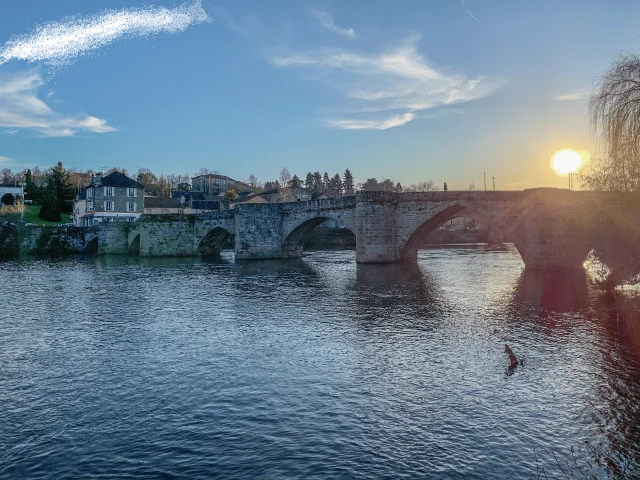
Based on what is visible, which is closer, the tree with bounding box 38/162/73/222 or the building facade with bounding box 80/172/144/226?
the building facade with bounding box 80/172/144/226

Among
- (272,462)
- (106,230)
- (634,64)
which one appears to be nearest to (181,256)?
(106,230)

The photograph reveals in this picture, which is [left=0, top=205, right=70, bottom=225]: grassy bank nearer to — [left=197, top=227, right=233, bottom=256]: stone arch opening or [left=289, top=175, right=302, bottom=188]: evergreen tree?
[left=197, top=227, right=233, bottom=256]: stone arch opening

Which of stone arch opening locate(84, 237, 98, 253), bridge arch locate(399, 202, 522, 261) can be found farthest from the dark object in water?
stone arch opening locate(84, 237, 98, 253)

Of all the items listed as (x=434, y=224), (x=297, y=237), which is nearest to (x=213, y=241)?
(x=297, y=237)

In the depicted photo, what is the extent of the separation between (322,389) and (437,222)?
28754 mm

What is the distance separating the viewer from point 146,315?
1902 cm

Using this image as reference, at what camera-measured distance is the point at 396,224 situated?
37156 mm

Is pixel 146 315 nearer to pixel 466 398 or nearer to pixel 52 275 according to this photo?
pixel 466 398

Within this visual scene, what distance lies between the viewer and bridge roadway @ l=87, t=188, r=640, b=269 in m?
29.3

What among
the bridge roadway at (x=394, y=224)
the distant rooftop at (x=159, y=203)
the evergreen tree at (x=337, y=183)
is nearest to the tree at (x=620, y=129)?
the bridge roadway at (x=394, y=224)

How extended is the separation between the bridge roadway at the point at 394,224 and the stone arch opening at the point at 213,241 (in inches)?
5.7

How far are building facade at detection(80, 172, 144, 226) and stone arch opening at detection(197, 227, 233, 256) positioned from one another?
23.0m

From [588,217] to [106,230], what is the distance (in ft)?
170

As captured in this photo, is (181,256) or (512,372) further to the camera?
(181,256)
